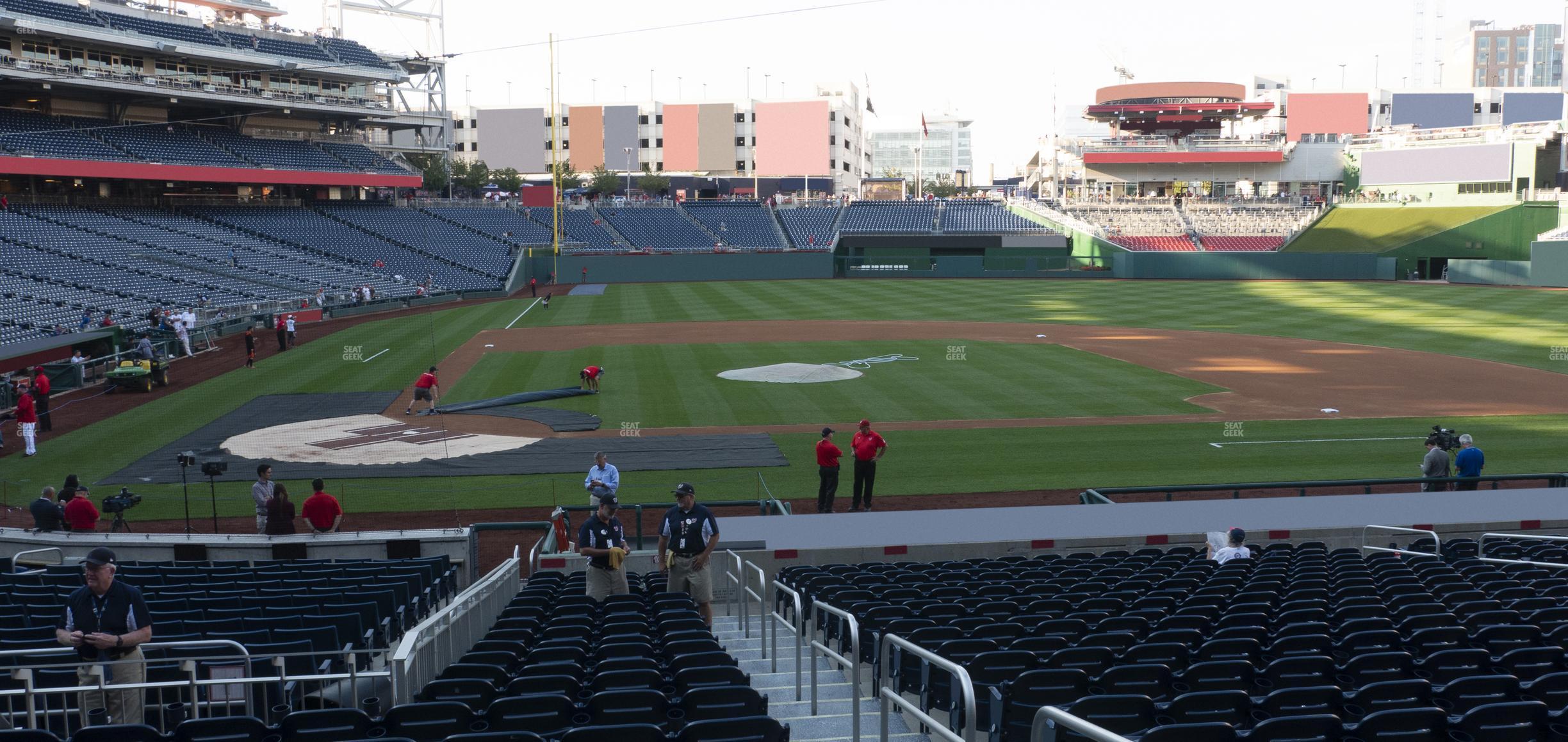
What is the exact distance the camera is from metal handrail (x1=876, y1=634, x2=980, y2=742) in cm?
523

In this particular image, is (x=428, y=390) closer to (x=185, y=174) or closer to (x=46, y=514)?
(x=46, y=514)

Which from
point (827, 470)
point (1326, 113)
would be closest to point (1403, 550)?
point (827, 470)

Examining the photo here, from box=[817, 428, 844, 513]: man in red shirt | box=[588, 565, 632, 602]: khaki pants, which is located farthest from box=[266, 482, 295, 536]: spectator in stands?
box=[817, 428, 844, 513]: man in red shirt

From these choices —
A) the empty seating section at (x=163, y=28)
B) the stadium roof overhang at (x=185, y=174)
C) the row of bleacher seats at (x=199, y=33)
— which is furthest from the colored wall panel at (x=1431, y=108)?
the empty seating section at (x=163, y=28)

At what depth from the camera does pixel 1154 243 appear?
84188mm

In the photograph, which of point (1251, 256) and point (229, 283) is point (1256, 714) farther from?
point (1251, 256)

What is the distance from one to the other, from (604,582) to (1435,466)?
14.7 meters

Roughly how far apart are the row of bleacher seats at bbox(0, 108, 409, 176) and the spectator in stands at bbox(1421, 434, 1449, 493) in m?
62.2

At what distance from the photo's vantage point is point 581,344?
136ft

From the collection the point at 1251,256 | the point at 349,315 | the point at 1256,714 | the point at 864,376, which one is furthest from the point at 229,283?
the point at 1251,256

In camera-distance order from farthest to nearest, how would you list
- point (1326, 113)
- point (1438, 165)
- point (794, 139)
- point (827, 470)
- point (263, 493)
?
point (794, 139), point (1326, 113), point (1438, 165), point (827, 470), point (263, 493)

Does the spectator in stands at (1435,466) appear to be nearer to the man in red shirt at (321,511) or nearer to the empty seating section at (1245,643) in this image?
the empty seating section at (1245,643)

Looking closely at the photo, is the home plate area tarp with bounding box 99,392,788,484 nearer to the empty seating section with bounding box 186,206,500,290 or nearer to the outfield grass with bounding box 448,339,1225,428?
the outfield grass with bounding box 448,339,1225,428

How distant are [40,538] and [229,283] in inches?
1570
